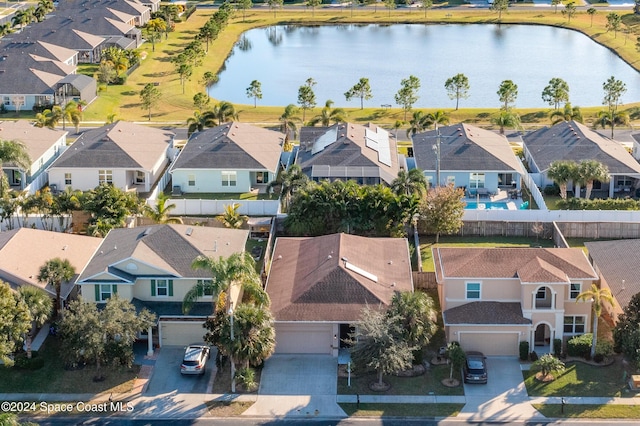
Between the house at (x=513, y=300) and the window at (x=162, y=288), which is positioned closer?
the house at (x=513, y=300)

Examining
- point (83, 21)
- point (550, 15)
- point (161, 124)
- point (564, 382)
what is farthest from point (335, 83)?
point (564, 382)

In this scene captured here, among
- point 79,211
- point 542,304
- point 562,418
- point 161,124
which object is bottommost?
point 562,418

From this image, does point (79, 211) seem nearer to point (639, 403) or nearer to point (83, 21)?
point (639, 403)

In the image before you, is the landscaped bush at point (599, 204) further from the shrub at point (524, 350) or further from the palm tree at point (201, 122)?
the palm tree at point (201, 122)

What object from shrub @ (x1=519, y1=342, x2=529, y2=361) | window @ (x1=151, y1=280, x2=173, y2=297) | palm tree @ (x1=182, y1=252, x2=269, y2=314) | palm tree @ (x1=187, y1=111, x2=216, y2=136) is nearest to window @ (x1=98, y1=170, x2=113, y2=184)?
palm tree @ (x1=187, y1=111, x2=216, y2=136)

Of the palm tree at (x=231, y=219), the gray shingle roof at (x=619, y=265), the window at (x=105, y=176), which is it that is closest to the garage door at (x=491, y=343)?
the gray shingle roof at (x=619, y=265)

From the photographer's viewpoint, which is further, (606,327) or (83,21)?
(83,21)

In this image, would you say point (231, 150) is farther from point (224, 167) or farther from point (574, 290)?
point (574, 290)
